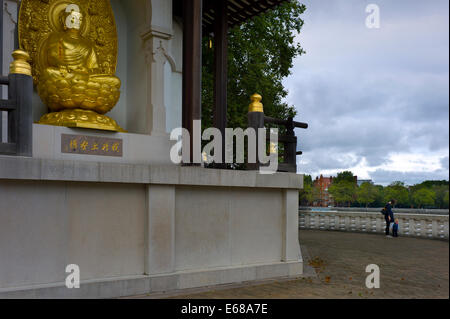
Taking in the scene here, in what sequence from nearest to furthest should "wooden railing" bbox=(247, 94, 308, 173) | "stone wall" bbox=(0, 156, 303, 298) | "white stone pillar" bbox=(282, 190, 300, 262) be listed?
"stone wall" bbox=(0, 156, 303, 298) → "white stone pillar" bbox=(282, 190, 300, 262) → "wooden railing" bbox=(247, 94, 308, 173)

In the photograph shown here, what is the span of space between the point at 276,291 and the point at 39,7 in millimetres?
7509

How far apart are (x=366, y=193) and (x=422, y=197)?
836cm

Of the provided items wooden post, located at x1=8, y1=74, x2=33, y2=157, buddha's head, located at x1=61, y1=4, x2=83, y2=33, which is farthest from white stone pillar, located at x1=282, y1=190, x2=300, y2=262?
buddha's head, located at x1=61, y1=4, x2=83, y2=33

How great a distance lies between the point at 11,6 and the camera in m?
7.36

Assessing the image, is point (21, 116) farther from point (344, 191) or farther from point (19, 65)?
point (344, 191)

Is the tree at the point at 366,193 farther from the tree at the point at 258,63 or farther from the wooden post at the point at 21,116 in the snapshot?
the wooden post at the point at 21,116

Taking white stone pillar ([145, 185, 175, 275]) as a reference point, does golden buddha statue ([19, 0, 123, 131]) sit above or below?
above

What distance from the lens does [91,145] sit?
710 centimetres

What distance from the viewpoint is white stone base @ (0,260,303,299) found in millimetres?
5268

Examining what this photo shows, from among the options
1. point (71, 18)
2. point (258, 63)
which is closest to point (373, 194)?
point (258, 63)

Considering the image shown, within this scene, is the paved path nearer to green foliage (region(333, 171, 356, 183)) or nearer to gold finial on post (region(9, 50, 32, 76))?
gold finial on post (region(9, 50, 32, 76))

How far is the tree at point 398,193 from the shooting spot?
56.3 m

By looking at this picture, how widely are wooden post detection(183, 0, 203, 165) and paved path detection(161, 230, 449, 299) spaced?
2.85 meters

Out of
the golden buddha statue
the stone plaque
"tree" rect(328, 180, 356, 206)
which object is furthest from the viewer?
"tree" rect(328, 180, 356, 206)
